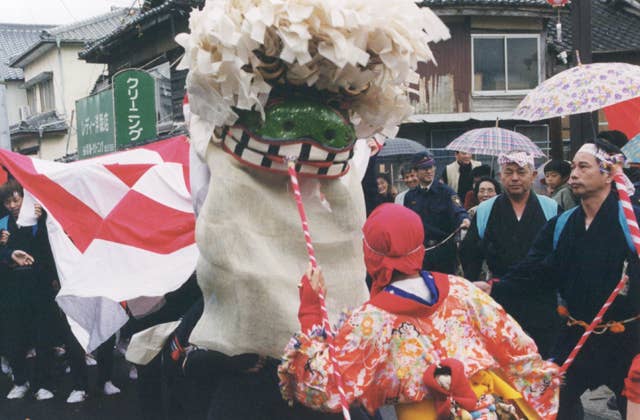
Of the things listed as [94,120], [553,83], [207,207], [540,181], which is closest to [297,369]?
[207,207]

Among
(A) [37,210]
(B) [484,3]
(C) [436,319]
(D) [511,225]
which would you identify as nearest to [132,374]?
(A) [37,210]

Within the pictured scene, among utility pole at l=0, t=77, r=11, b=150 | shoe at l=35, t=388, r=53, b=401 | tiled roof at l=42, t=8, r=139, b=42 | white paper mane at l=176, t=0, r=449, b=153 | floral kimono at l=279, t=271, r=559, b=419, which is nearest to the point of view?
white paper mane at l=176, t=0, r=449, b=153

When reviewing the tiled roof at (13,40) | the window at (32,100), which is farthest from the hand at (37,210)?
the tiled roof at (13,40)

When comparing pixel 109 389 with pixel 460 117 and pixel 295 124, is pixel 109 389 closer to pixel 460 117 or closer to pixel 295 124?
pixel 295 124

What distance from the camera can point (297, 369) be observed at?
106 inches

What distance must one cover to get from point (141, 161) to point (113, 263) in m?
1.38

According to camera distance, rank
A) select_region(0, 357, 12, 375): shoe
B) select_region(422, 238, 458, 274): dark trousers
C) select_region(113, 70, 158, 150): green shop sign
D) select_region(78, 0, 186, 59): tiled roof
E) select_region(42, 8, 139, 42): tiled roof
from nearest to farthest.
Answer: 1. select_region(422, 238, 458, 274): dark trousers
2. select_region(0, 357, 12, 375): shoe
3. select_region(113, 70, 158, 150): green shop sign
4. select_region(78, 0, 186, 59): tiled roof
5. select_region(42, 8, 139, 42): tiled roof

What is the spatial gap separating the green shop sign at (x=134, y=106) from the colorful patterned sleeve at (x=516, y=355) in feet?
35.5

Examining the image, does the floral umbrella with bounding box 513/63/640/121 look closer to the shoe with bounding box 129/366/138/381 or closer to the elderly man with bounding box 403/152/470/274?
the elderly man with bounding box 403/152/470/274

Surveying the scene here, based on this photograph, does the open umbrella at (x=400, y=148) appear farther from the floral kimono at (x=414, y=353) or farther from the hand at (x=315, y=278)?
the hand at (x=315, y=278)

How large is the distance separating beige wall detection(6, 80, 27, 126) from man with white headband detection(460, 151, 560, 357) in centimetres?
3826

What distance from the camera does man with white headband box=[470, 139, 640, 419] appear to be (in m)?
4.23

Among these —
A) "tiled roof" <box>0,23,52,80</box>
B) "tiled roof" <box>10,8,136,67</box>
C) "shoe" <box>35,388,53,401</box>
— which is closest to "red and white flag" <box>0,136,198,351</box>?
"shoe" <box>35,388,53,401</box>

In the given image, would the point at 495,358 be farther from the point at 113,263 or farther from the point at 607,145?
the point at 113,263
